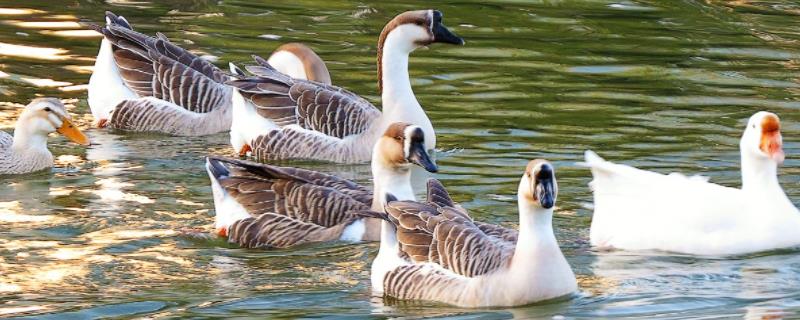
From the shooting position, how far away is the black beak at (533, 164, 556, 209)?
9328 millimetres

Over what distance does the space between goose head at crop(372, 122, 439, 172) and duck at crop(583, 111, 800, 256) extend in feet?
3.39

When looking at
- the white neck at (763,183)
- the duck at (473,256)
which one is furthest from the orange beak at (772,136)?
the duck at (473,256)

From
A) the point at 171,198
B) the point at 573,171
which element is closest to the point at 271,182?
the point at 171,198

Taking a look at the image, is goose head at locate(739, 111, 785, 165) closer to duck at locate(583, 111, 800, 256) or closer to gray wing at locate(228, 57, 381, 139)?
duck at locate(583, 111, 800, 256)

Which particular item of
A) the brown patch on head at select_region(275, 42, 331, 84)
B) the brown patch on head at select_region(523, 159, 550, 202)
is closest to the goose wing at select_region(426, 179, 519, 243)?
the brown patch on head at select_region(523, 159, 550, 202)

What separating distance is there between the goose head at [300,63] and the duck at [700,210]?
16.6ft

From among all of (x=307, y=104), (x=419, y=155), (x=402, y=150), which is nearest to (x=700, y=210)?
(x=419, y=155)

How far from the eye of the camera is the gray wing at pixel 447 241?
9.77 meters

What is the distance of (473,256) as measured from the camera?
32.0ft

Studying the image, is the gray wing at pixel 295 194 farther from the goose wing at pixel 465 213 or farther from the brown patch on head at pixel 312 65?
the brown patch on head at pixel 312 65

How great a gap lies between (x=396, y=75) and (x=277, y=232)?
3.47 m

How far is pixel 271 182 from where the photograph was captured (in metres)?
11.9

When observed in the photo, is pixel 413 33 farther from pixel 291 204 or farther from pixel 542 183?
pixel 542 183

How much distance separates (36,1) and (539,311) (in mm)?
13399
